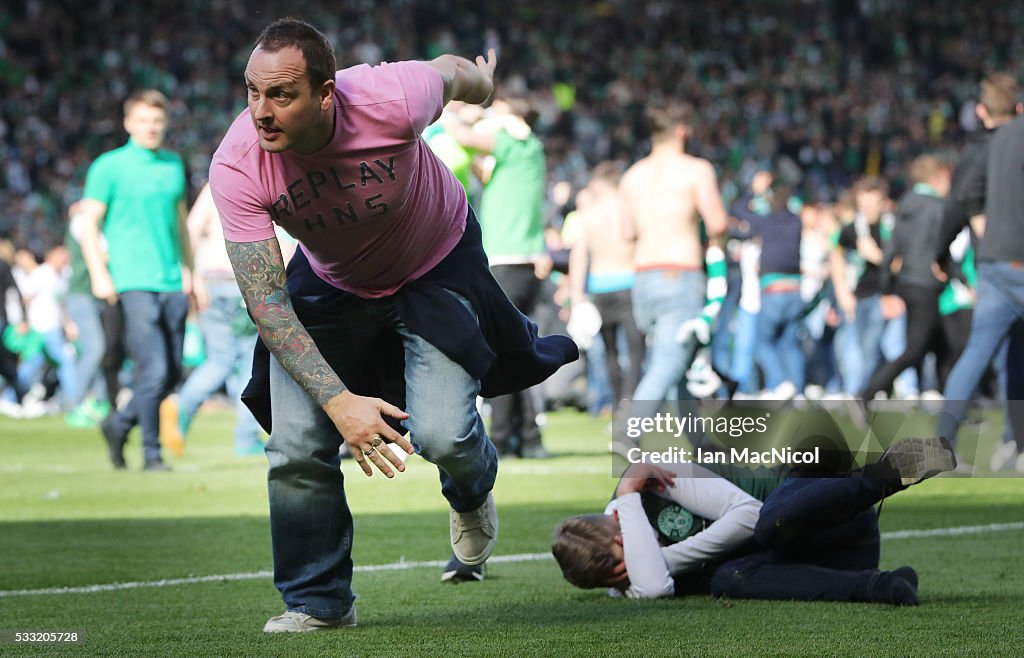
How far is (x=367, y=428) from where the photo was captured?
4383mm

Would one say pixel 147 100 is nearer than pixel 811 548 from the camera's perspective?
No

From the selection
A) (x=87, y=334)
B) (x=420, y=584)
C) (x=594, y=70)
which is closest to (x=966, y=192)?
(x=420, y=584)

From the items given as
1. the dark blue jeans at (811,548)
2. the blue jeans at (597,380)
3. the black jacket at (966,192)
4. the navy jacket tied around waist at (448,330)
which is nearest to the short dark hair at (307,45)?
the navy jacket tied around waist at (448,330)

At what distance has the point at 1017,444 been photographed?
35.1 feet

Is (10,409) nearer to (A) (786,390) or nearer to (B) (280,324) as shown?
(A) (786,390)

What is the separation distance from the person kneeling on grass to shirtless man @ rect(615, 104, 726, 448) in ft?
15.7

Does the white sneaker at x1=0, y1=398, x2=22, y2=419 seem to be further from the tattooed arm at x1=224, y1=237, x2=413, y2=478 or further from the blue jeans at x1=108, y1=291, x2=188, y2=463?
the tattooed arm at x1=224, y1=237, x2=413, y2=478

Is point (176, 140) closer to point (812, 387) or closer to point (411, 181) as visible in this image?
point (812, 387)

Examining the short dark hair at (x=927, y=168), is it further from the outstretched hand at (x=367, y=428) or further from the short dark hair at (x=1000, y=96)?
the outstretched hand at (x=367, y=428)

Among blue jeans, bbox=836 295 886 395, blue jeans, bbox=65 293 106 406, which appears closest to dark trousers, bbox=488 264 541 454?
blue jeans, bbox=65 293 106 406

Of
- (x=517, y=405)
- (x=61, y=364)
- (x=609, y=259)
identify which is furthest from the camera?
(x=61, y=364)

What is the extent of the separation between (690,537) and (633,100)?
30643 millimetres

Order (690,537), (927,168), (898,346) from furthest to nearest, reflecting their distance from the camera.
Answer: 1. (898,346)
2. (927,168)
3. (690,537)

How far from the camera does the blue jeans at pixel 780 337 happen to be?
17.0 metres
